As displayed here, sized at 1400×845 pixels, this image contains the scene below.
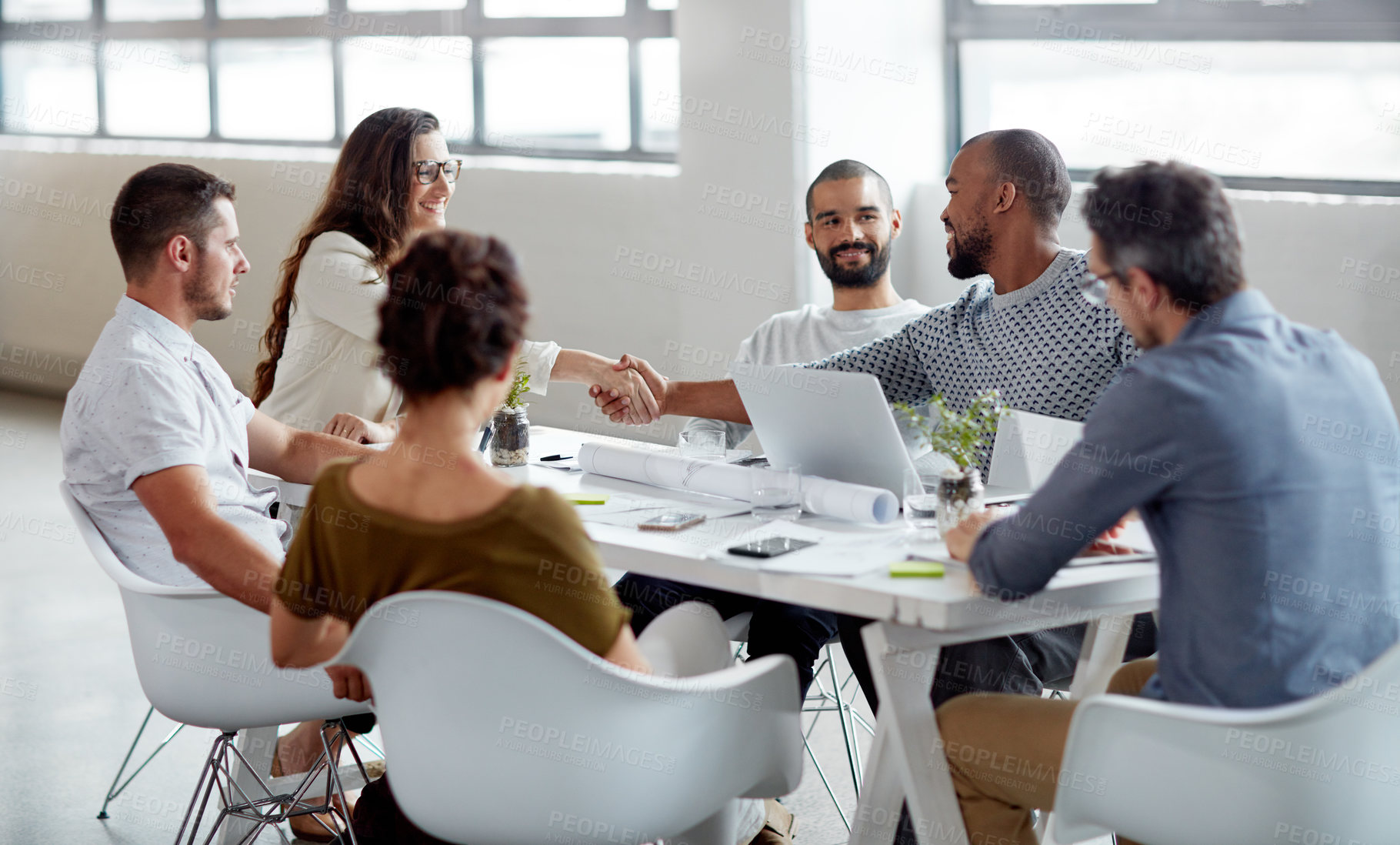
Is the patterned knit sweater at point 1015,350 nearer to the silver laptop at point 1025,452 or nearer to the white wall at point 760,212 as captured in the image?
the silver laptop at point 1025,452

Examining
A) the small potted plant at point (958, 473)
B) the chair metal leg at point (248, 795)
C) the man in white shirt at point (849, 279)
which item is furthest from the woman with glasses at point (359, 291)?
the small potted plant at point (958, 473)

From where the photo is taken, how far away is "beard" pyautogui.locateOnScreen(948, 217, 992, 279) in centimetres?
274

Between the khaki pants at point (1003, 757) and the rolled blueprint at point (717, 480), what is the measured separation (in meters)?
0.34

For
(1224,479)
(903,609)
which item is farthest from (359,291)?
(1224,479)

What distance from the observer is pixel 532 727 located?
1.54 meters

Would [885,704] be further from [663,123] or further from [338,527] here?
[663,123]

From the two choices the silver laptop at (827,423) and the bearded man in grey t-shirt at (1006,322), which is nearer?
the silver laptop at (827,423)

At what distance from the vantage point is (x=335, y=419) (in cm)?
282

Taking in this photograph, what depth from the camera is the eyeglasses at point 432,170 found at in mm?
3207

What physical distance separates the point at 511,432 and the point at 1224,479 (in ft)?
4.70

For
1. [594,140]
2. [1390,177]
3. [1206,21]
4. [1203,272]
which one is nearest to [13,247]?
[594,140]

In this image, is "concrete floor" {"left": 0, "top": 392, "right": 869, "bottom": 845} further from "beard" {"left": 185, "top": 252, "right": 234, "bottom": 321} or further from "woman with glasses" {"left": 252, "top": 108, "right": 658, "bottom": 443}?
"beard" {"left": 185, "top": 252, "right": 234, "bottom": 321}

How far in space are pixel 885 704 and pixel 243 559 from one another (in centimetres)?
97

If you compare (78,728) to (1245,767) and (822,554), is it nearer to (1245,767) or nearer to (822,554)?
(822,554)
